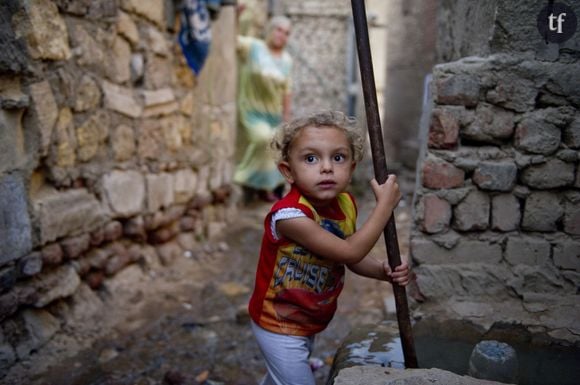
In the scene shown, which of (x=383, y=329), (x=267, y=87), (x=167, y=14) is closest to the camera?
(x=383, y=329)

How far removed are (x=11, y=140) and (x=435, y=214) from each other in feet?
5.81

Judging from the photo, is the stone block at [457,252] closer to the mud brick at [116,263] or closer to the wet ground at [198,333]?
the wet ground at [198,333]

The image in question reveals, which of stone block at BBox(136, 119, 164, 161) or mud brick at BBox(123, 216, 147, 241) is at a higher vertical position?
stone block at BBox(136, 119, 164, 161)

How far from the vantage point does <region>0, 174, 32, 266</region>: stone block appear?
2197 mm

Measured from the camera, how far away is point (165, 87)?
12.1 ft

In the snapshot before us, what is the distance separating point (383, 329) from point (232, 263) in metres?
2.35

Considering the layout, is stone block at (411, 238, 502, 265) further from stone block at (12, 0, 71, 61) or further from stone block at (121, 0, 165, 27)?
stone block at (121, 0, 165, 27)

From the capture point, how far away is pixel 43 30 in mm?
2396

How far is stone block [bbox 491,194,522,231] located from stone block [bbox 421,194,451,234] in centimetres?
15

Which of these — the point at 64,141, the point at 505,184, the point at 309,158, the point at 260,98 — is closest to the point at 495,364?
the point at 505,184

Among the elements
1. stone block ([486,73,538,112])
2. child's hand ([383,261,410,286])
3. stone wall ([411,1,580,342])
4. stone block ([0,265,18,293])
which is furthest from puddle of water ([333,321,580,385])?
stone block ([0,265,18,293])

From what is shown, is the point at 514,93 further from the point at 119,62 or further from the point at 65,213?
the point at 119,62

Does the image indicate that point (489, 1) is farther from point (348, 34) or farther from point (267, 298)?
point (348, 34)

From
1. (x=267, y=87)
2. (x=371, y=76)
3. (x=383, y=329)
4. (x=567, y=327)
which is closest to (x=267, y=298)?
(x=383, y=329)
